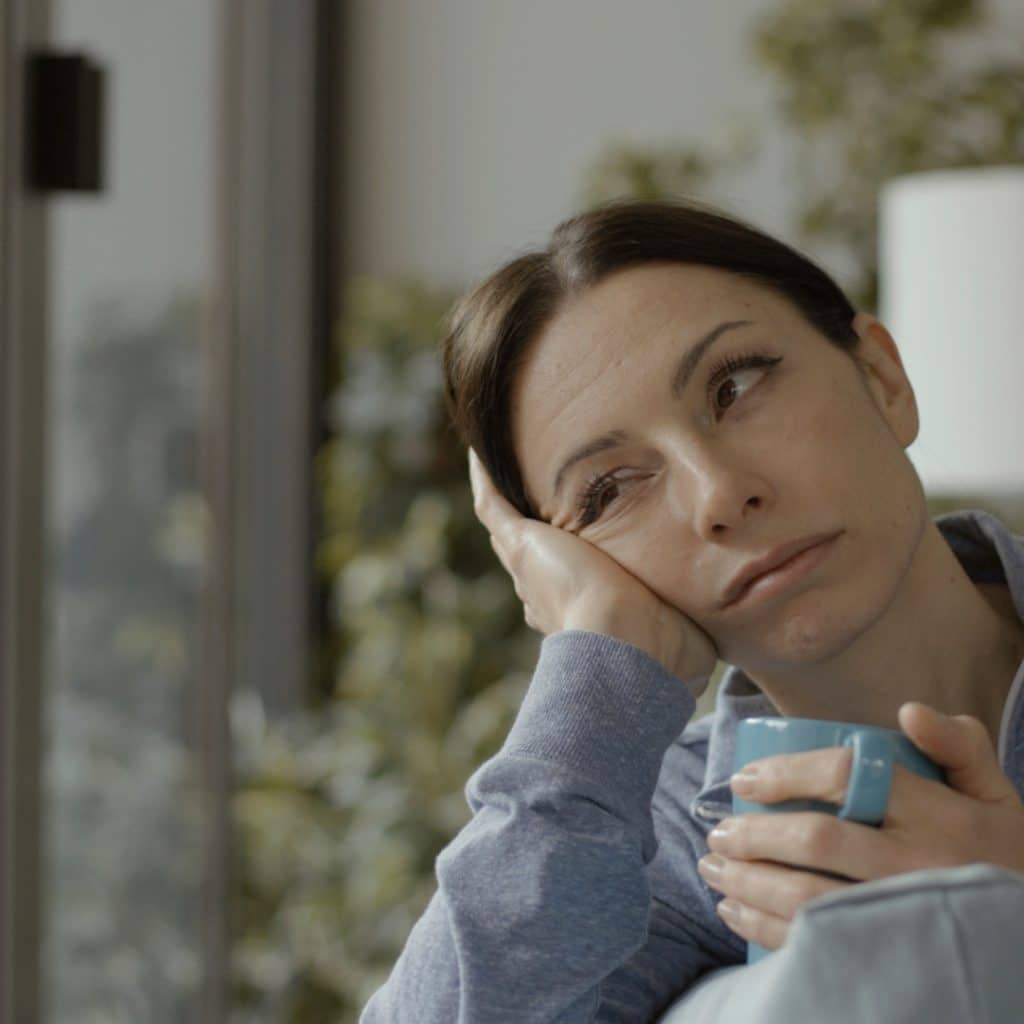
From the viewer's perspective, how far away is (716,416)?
3.06 feet

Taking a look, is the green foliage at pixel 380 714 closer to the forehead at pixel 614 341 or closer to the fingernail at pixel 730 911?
the forehead at pixel 614 341

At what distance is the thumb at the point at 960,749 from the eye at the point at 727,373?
27 centimetres

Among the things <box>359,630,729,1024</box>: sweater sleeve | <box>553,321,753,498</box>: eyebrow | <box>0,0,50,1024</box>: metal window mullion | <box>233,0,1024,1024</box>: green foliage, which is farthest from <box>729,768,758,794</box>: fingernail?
<box>233,0,1024,1024</box>: green foliage

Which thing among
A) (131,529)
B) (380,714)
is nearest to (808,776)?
(131,529)

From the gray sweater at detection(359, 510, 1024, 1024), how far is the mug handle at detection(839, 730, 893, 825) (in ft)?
0.54

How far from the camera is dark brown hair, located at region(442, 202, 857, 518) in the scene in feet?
3.27

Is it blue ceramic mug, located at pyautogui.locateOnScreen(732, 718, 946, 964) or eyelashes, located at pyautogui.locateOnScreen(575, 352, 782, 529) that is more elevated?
eyelashes, located at pyautogui.locateOnScreen(575, 352, 782, 529)

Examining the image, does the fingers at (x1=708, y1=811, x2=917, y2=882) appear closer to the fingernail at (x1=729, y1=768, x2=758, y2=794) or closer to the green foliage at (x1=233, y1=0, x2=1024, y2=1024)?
the fingernail at (x1=729, y1=768, x2=758, y2=794)

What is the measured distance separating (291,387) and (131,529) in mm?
975

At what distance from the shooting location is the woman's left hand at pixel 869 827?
0.69 meters

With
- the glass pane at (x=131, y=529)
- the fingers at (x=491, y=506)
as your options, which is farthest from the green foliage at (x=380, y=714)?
the fingers at (x=491, y=506)

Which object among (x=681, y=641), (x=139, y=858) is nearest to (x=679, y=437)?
(x=681, y=641)

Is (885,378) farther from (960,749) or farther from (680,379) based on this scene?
(960,749)

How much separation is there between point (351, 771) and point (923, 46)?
67.3 inches
